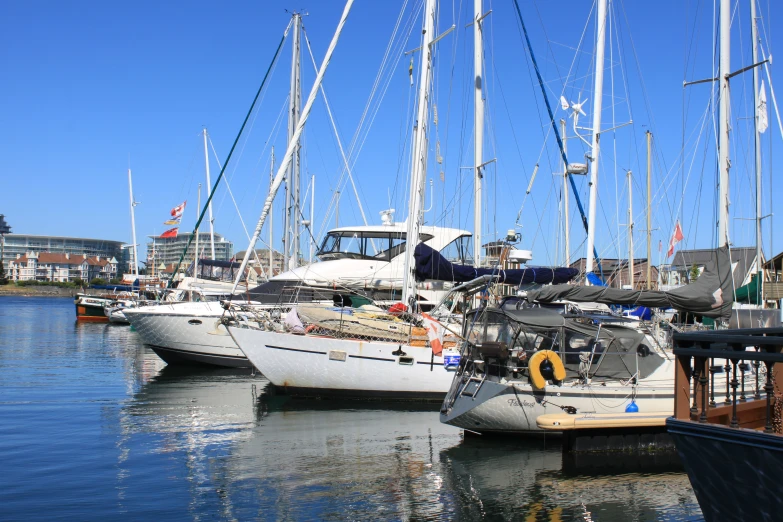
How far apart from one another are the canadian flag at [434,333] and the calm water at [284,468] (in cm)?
163

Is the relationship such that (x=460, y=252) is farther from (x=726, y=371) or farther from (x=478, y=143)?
(x=726, y=371)

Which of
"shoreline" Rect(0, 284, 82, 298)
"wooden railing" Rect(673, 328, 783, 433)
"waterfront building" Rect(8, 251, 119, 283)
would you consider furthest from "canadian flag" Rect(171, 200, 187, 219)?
"waterfront building" Rect(8, 251, 119, 283)

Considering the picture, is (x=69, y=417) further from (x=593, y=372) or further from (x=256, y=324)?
(x=593, y=372)

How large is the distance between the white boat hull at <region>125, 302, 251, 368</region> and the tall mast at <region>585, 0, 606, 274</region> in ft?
42.3

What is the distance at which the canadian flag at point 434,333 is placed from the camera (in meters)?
16.5

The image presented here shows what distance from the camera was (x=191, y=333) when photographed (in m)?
A: 24.7

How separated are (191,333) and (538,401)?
1556 cm

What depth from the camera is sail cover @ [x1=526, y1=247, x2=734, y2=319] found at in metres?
14.0

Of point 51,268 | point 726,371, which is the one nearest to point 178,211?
point 726,371

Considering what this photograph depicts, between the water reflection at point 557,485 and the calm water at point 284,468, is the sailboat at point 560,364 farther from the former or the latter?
the calm water at point 284,468

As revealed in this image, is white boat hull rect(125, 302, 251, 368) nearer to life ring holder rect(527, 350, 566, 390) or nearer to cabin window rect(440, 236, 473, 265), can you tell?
cabin window rect(440, 236, 473, 265)

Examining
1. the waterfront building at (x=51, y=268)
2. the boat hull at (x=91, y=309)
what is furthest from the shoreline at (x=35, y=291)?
the boat hull at (x=91, y=309)

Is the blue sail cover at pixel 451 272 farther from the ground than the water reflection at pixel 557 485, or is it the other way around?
the blue sail cover at pixel 451 272

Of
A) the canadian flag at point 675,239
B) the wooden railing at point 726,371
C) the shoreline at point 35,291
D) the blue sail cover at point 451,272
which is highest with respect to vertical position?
the canadian flag at point 675,239
